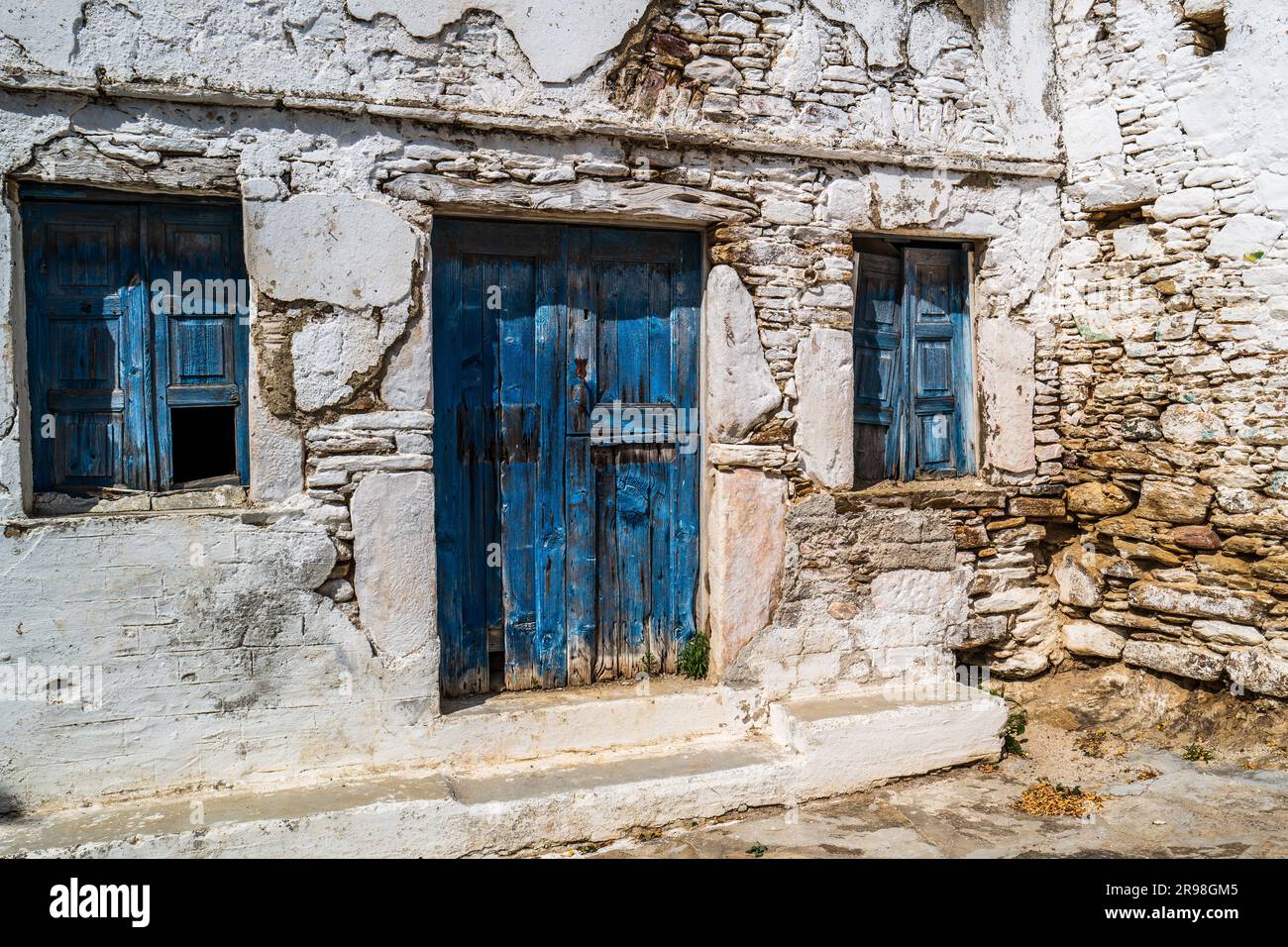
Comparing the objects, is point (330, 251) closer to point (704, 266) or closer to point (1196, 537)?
point (704, 266)

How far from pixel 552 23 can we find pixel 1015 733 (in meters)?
4.05

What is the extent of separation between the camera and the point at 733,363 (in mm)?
4777

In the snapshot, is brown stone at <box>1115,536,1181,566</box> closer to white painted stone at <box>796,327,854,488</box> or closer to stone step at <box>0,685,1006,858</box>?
stone step at <box>0,685,1006,858</box>

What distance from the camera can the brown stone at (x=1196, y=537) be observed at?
494cm

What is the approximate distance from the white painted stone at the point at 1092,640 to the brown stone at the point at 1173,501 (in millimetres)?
643

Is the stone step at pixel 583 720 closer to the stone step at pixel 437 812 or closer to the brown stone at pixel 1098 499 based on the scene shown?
the stone step at pixel 437 812

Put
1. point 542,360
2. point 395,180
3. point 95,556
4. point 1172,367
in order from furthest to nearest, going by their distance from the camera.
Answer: point 1172,367
point 542,360
point 395,180
point 95,556

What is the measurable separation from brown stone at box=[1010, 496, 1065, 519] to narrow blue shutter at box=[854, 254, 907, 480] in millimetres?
660

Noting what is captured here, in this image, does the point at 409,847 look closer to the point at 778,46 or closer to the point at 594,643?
the point at 594,643

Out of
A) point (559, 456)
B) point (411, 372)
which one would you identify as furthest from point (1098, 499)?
point (411, 372)

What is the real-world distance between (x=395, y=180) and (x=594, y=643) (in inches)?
88.1

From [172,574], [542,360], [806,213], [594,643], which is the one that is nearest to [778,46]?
[806,213]

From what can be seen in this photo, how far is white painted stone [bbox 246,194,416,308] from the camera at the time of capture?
4.07m
